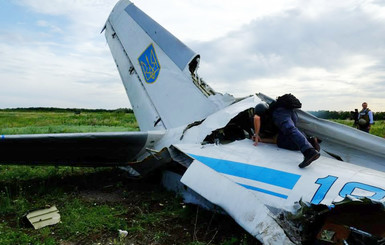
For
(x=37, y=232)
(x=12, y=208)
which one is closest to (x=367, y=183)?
(x=37, y=232)

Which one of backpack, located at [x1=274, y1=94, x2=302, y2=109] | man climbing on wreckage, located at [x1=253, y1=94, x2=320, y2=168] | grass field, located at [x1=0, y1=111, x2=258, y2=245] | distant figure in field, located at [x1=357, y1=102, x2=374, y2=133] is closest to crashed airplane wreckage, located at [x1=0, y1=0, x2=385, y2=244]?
man climbing on wreckage, located at [x1=253, y1=94, x2=320, y2=168]

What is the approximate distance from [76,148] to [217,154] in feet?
8.64

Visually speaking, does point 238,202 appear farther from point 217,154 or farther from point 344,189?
point 344,189

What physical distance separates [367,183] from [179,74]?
13.5 ft

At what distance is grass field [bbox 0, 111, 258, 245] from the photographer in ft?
13.8

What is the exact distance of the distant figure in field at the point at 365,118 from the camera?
483 inches

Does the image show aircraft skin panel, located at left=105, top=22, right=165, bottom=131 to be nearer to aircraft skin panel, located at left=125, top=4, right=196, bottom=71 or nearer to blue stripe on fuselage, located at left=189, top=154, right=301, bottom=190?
aircraft skin panel, located at left=125, top=4, right=196, bottom=71

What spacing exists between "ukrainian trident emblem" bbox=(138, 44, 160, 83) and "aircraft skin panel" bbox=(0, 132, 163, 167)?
1515 mm

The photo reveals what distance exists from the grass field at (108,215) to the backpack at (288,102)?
1.70 metres

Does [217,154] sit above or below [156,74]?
below

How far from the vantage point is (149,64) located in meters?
7.35

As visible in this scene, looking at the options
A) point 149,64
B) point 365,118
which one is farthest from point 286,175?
point 365,118

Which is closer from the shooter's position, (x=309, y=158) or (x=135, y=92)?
(x=309, y=158)

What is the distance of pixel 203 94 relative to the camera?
623 cm
